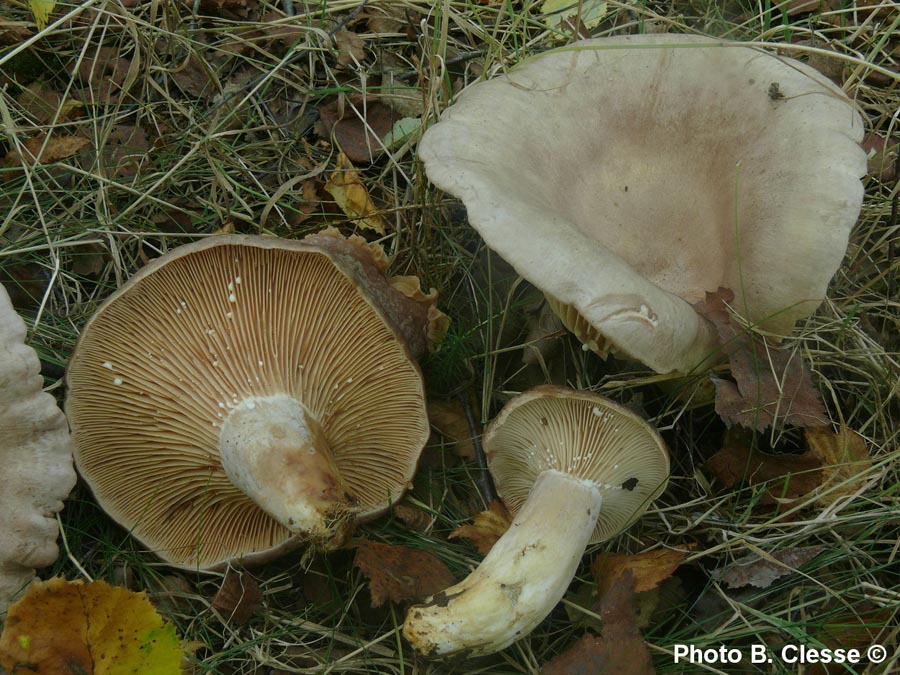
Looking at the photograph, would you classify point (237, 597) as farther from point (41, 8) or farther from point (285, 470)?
point (41, 8)

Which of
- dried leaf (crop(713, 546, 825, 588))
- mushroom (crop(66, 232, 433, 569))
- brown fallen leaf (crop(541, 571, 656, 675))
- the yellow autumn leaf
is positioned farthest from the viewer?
the yellow autumn leaf

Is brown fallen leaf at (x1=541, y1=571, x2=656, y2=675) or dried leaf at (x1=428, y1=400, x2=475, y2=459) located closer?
brown fallen leaf at (x1=541, y1=571, x2=656, y2=675)

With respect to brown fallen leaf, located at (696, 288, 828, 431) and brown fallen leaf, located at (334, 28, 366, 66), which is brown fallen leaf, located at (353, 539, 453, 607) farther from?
brown fallen leaf, located at (334, 28, 366, 66)

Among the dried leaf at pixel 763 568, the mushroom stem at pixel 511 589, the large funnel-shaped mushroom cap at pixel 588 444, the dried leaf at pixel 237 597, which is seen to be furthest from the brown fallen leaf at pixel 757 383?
the dried leaf at pixel 237 597

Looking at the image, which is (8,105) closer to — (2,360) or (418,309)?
(2,360)

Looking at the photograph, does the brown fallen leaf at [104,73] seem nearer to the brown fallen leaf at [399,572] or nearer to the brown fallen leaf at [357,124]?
the brown fallen leaf at [357,124]

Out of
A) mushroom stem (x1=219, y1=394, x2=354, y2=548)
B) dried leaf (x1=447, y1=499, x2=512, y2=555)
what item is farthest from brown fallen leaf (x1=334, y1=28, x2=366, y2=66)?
dried leaf (x1=447, y1=499, x2=512, y2=555)
